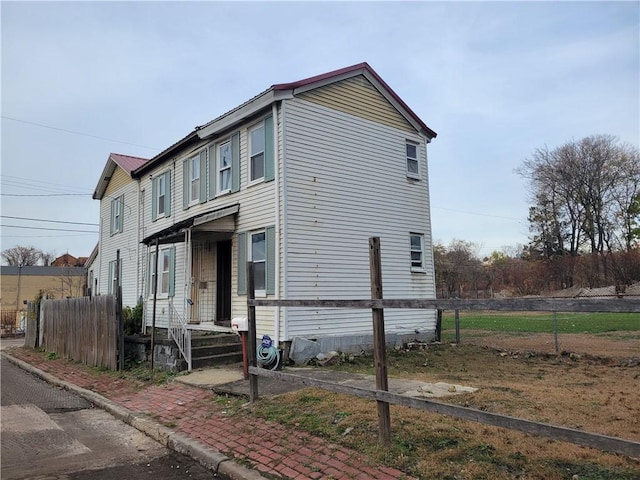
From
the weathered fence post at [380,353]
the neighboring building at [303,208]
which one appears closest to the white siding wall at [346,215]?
the neighboring building at [303,208]

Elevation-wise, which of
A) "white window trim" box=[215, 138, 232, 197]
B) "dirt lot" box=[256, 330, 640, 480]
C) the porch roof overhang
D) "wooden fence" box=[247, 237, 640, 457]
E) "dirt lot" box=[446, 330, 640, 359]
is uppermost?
"white window trim" box=[215, 138, 232, 197]

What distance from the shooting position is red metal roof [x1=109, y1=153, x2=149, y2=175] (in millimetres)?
19600

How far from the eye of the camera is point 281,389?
7469mm

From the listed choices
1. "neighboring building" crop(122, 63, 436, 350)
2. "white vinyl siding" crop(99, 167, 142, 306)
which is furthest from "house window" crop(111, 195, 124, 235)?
"neighboring building" crop(122, 63, 436, 350)

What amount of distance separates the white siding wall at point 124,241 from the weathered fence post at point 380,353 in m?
14.8

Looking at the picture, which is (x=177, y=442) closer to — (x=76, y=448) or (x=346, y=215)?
(x=76, y=448)

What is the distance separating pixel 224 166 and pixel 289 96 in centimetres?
327

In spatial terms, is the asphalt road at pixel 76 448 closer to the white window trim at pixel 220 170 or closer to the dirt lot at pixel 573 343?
the white window trim at pixel 220 170

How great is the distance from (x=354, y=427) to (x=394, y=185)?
32.5ft

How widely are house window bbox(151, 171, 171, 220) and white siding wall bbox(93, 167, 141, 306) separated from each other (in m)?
1.87

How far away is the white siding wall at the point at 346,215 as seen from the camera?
11477 mm

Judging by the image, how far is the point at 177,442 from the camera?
18.4ft

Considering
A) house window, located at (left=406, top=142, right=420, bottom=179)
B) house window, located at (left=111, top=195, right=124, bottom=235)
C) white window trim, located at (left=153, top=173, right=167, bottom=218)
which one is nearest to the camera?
house window, located at (left=406, top=142, right=420, bottom=179)

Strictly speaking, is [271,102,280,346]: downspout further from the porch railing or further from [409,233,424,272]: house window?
[409,233,424,272]: house window
